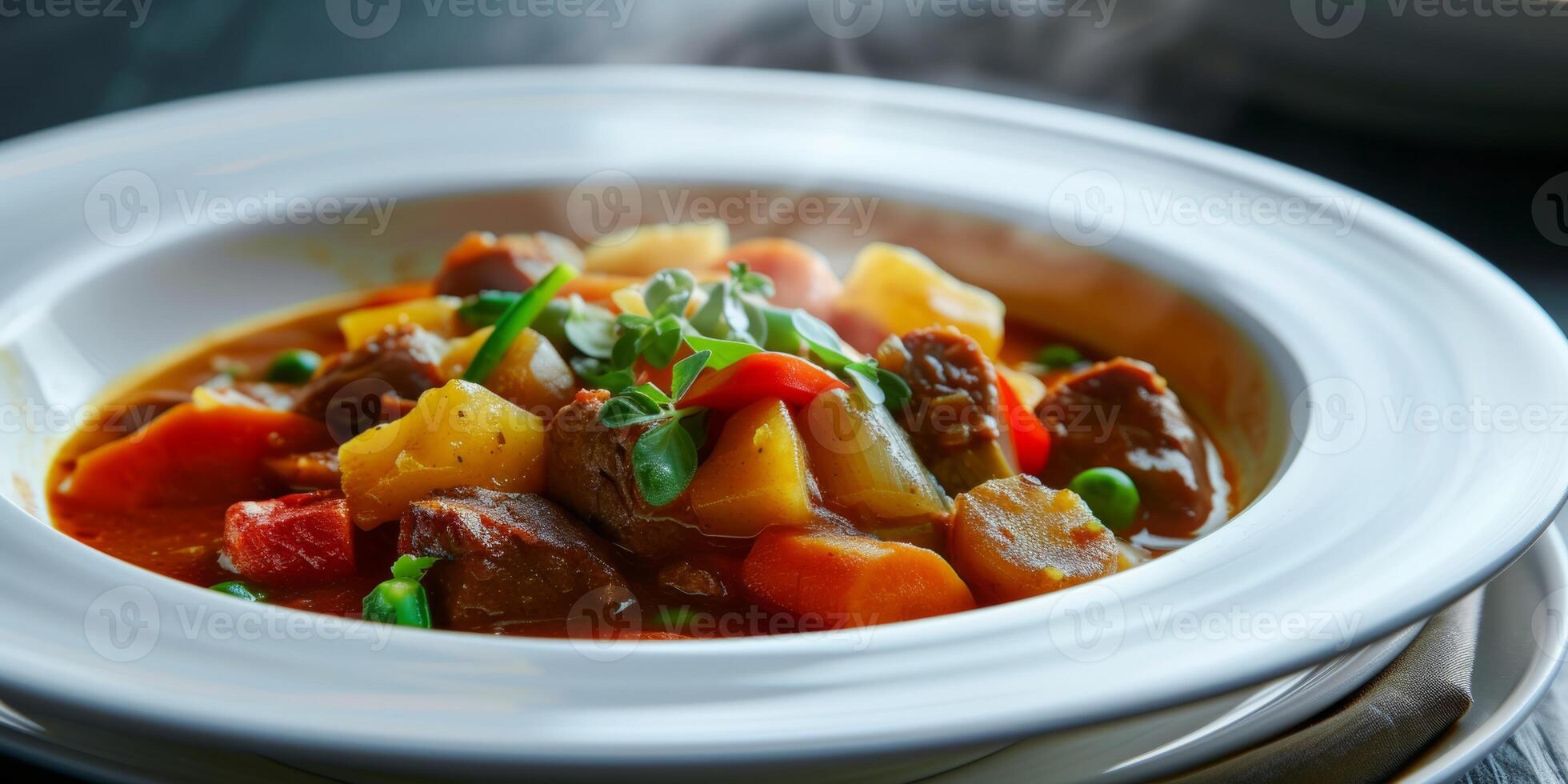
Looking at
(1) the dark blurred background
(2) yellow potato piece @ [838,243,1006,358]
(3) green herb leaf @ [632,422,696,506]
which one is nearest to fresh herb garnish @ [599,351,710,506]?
(3) green herb leaf @ [632,422,696,506]

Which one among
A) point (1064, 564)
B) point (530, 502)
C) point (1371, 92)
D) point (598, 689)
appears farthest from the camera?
point (1371, 92)

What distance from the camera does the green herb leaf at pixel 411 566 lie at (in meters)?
2.52

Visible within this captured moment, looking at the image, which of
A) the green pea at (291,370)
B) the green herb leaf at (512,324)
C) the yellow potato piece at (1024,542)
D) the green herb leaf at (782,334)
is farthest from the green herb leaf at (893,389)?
the green pea at (291,370)

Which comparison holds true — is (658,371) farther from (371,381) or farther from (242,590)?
(242,590)

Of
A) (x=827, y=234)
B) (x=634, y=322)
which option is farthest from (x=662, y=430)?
(x=827, y=234)

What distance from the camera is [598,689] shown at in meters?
1.75

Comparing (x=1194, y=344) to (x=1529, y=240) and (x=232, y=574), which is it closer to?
(x=1529, y=240)

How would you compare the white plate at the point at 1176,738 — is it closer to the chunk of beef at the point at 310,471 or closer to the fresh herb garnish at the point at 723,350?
the fresh herb garnish at the point at 723,350

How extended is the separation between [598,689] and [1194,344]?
97.0 inches

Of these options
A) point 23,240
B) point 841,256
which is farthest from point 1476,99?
point 23,240

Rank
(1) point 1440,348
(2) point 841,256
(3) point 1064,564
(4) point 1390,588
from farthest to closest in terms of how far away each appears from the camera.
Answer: (2) point 841,256, (1) point 1440,348, (3) point 1064,564, (4) point 1390,588

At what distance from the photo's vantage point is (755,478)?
256 cm

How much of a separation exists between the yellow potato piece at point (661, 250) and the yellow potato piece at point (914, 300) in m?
0.54

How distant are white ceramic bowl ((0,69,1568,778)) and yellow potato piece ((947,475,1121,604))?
365 millimetres
